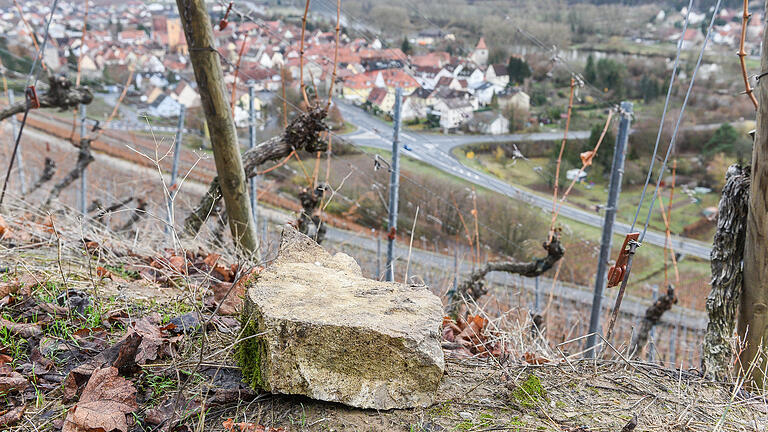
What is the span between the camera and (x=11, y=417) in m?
2.00

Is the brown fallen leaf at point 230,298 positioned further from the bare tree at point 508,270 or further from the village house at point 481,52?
the village house at point 481,52

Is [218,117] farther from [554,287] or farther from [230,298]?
[554,287]

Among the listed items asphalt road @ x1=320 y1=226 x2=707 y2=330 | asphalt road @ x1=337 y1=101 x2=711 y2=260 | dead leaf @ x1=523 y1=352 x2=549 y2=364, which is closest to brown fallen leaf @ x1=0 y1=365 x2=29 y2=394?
dead leaf @ x1=523 y1=352 x2=549 y2=364

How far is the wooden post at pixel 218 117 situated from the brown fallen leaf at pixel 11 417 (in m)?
1.59

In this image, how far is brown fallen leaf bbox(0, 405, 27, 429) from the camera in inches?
78.0

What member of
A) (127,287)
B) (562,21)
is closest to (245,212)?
(127,287)

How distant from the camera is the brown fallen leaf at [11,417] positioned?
6.50 feet

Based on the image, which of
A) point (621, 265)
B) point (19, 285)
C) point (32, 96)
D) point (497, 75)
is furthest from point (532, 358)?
point (497, 75)

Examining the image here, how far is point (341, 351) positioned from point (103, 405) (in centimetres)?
85

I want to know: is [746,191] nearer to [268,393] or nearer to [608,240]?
[608,240]

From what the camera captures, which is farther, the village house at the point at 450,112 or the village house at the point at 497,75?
the village house at the point at 497,75

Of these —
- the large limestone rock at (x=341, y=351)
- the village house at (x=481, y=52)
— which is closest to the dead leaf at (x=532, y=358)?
the large limestone rock at (x=341, y=351)

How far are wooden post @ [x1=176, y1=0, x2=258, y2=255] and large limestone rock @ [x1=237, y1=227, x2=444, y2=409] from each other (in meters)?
1.38

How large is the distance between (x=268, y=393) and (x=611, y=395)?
145 centimetres
